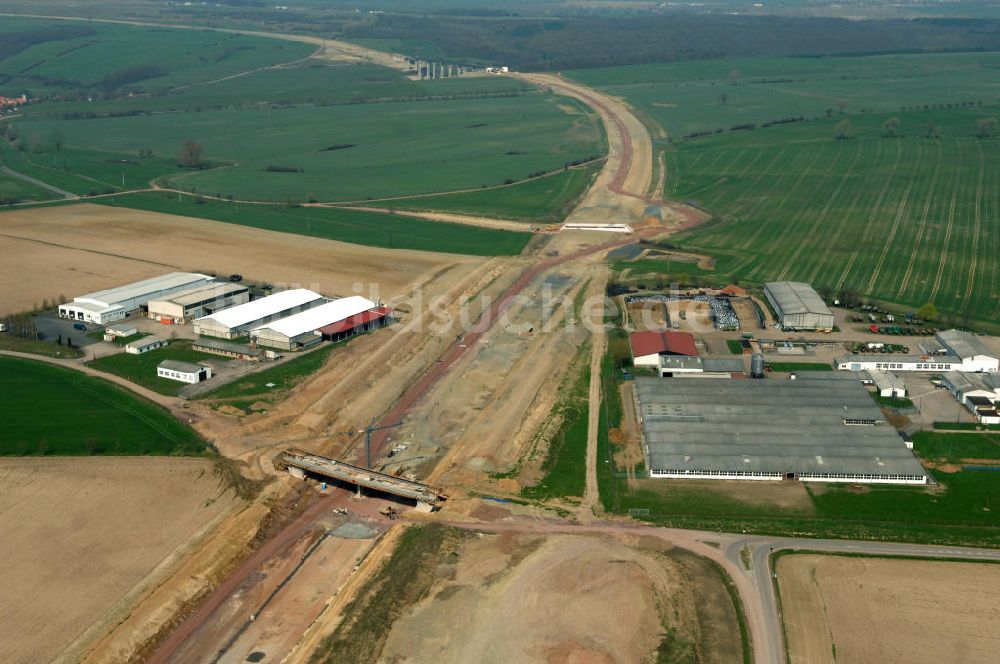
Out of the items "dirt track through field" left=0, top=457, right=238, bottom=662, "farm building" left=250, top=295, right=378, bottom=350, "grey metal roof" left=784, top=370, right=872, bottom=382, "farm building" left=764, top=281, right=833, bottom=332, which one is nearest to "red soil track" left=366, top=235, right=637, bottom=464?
"farm building" left=250, top=295, right=378, bottom=350

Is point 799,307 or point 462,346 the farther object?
point 799,307

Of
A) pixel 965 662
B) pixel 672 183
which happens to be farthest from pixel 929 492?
pixel 672 183

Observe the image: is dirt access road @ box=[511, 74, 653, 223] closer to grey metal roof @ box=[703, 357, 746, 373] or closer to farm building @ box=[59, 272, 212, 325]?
grey metal roof @ box=[703, 357, 746, 373]

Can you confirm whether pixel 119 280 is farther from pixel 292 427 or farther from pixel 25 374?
pixel 292 427

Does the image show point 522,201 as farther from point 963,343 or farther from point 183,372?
point 183,372

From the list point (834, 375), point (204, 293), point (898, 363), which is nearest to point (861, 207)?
point (898, 363)
